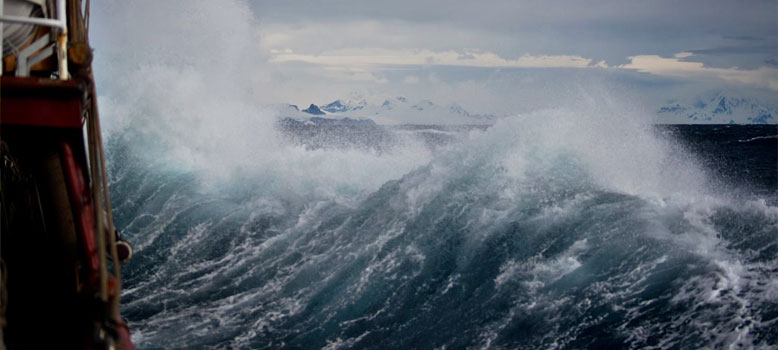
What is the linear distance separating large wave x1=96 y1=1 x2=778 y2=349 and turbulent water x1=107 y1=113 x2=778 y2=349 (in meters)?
0.03

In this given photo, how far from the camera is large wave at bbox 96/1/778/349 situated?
830cm

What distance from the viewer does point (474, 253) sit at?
10594 millimetres

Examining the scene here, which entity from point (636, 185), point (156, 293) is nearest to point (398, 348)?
point (156, 293)

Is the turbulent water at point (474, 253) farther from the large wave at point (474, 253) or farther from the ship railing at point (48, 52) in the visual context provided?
the ship railing at point (48, 52)

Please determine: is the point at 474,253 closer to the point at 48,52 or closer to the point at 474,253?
the point at 474,253

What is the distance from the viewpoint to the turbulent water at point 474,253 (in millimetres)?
8281

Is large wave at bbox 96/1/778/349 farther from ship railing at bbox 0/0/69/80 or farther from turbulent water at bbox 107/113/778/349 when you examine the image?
ship railing at bbox 0/0/69/80

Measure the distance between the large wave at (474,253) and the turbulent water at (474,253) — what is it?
3 centimetres

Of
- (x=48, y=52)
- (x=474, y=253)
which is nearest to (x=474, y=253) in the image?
(x=474, y=253)

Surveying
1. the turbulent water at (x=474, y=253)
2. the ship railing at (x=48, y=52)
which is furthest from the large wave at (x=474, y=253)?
the ship railing at (x=48, y=52)

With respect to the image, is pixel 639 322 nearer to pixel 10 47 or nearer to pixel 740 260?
pixel 740 260

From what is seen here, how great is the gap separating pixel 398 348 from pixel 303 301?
231 centimetres

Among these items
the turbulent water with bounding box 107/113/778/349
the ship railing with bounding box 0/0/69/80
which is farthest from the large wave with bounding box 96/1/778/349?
the ship railing with bounding box 0/0/69/80

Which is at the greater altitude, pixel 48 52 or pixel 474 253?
pixel 48 52
